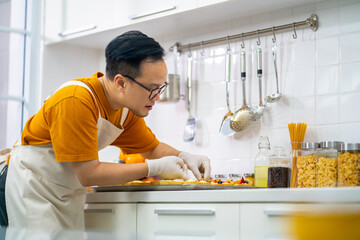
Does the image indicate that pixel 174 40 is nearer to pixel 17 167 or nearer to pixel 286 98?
pixel 286 98

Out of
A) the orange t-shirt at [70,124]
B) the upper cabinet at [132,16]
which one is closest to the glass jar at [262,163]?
the upper cabinet at [132,16]

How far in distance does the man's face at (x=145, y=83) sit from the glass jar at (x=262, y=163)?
60cm

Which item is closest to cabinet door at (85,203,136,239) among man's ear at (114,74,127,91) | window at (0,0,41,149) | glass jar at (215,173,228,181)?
man's ear at (114,74,127,91)

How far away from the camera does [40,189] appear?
154 cm

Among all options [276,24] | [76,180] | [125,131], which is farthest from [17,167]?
[276,24]

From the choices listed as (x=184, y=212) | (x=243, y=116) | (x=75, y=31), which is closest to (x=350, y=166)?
(x=184, y=212)

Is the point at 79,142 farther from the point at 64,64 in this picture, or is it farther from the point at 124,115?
the point at 64,64

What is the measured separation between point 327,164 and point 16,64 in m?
2.13

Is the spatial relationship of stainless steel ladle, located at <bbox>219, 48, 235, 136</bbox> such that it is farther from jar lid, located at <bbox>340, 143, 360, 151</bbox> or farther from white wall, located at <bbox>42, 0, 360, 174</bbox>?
jar lid, located at <bbox>340, 143, 360, 151</bbox>

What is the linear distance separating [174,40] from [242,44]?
18.3 inches

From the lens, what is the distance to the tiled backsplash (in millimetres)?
1938

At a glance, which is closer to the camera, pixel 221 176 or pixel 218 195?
pixel 218 195

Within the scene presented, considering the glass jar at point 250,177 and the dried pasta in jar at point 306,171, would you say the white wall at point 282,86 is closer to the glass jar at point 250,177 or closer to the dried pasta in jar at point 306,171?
the glass jar at point 250,177

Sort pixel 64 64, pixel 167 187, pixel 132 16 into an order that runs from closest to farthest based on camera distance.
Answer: pixel 167 187 < pixel 132 16 < pixel 64 64
